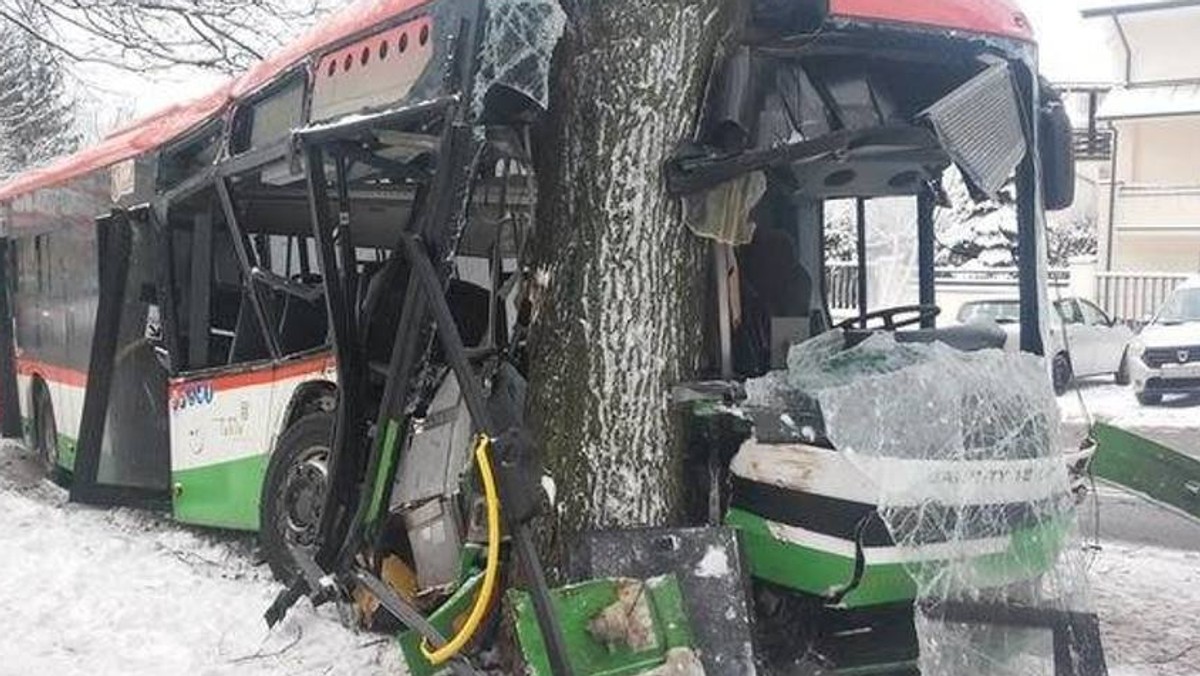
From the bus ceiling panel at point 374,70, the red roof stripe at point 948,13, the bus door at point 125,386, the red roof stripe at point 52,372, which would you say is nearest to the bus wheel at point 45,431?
the red roof stripe at point 52,372

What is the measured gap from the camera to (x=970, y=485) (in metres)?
4.22

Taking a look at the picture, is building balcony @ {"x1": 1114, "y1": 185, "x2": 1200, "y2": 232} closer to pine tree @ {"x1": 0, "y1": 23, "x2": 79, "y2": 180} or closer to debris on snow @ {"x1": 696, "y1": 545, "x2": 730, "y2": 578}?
pine tree @ {"x1": 0, "y1": 23, "x2": 79, "y2": 180}

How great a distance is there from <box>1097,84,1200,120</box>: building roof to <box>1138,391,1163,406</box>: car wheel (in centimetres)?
1107

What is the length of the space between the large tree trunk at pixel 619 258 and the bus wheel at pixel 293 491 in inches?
75.9

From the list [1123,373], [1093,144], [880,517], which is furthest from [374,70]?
[1093,144]

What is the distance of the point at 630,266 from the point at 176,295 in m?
4.26

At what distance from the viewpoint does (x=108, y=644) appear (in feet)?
18.2

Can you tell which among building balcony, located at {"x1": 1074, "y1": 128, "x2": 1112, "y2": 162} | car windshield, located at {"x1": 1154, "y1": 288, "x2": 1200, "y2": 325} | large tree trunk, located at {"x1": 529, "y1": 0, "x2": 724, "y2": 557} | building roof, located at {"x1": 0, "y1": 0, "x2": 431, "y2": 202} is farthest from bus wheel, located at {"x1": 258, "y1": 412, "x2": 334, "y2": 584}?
building balcony, located at {"x1": 1074, "y1": 128, "x2": 1112, "y2": 162}

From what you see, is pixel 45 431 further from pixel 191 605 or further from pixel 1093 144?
pixel 1093 144

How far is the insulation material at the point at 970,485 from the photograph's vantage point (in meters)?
4.16

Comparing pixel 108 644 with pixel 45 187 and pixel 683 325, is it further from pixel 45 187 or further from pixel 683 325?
pixel 45 187

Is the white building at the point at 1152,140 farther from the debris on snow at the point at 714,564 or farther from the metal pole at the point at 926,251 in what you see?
the debris on snow at the point at 714,564

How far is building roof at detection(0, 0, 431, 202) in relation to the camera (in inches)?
213

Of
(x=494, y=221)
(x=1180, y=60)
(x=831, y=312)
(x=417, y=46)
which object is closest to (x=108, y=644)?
(x=494, y=221)
